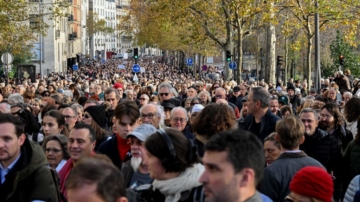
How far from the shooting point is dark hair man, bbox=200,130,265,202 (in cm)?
429

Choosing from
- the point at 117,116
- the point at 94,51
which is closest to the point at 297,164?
the point at 117,116

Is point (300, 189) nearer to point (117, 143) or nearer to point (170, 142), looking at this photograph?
point (170, 142)

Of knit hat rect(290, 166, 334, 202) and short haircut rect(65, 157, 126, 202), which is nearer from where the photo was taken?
short haircut rect(65, 157, 126, 202)

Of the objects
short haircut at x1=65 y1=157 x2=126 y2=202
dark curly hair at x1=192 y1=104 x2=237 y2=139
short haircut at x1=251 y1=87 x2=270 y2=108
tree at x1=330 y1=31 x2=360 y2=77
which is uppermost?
tree at x1=330 y1=31 x2=360 y2=77

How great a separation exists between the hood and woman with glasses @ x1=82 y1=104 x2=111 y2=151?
3.54 m

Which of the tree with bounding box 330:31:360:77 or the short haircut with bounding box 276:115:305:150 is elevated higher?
the tree with bounding box 330:31:360:77

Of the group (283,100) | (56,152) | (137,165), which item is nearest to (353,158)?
(56,152)

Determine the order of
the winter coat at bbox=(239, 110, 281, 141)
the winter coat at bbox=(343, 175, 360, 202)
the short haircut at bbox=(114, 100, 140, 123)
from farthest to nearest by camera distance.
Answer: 1. the winter coat at bbox=(239, 110, 281, 141)
2. the short haircut at bbox=(114, 100, 140, 123)
3. the winter coat at bbox=(343, 175, 360, 202)

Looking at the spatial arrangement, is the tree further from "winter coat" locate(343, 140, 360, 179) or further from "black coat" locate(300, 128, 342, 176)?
"winter coat" locate(343, 140, 360, 179)

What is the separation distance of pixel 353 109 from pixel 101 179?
7720 mm

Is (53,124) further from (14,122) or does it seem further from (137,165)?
(137,165)

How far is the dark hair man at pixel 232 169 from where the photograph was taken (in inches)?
169

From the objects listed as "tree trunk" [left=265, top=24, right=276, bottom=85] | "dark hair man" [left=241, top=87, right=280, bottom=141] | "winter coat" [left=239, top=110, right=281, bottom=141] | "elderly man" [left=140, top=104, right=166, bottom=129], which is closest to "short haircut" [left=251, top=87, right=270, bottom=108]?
"dark hair man" [left=241, top=87, right=280, bottom=141]

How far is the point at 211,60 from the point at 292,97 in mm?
100204
